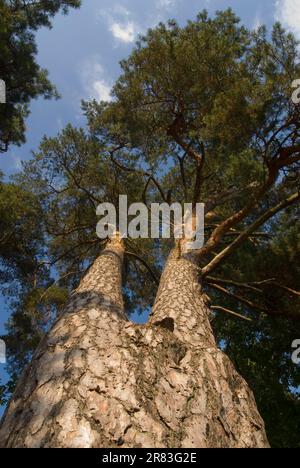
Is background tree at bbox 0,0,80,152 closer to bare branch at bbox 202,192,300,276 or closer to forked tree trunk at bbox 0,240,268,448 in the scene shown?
bare branch at bbox 202,192,300,276

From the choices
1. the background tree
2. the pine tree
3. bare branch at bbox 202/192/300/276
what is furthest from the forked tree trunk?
the background tree

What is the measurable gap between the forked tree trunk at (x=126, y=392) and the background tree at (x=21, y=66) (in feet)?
25.3

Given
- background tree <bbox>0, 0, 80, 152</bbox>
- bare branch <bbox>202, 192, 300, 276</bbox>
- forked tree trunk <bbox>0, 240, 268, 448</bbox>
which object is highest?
background tree <bbox>0, 0, 80, 152</bbox>

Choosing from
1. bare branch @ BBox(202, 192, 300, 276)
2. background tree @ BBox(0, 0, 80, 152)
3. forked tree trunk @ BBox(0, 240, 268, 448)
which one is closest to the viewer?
forked tree trunk @ BBox(0, 240, 268, 448)

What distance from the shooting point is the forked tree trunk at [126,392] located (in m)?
2.28

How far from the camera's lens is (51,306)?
962 cm

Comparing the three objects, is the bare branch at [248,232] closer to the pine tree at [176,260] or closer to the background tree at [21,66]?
the pine tree at [176,260]

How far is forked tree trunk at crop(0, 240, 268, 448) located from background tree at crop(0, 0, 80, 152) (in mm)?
7697

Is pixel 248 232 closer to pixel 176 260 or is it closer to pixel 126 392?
pixel 176 260

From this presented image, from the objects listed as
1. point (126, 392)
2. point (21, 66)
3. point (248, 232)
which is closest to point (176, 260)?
point (248, 232)

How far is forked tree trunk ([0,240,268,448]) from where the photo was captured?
2275 millimetres

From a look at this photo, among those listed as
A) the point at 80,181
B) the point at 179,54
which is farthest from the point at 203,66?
the point at 80,181

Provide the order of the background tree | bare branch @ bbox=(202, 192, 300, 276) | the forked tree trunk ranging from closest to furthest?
the forked tree trunk, bare branch @ bbox=(202, 192, 300, 276), the background tree
